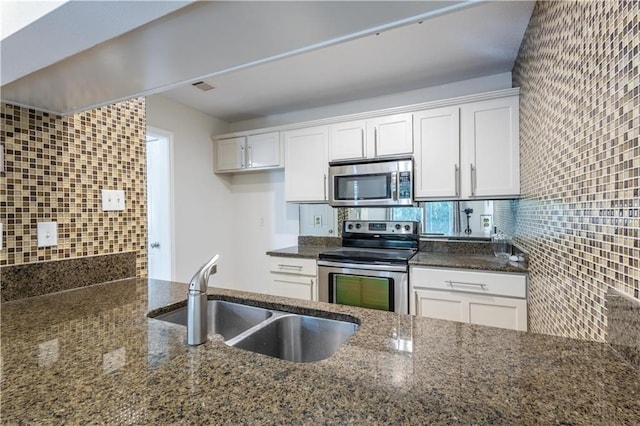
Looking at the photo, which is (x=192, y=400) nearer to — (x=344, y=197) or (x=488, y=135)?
(x=344, y=197)

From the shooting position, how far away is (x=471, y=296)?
207 centimetres

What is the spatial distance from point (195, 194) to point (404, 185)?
221 cm

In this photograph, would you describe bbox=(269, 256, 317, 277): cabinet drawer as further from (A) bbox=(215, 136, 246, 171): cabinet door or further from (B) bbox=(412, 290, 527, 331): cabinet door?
(A) bbox=(215, 136, 246, 171): cabinet door

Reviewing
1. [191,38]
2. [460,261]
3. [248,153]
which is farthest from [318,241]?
[191,38]

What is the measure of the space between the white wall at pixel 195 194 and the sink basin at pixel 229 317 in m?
1.94

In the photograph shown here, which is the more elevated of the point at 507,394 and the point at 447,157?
the point at 447,157

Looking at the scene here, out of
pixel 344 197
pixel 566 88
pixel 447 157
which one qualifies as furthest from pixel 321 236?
pixel 566 88

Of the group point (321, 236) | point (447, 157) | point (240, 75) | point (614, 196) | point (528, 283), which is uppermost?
point (240, 75)

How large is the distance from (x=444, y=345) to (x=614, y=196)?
647 millimetres

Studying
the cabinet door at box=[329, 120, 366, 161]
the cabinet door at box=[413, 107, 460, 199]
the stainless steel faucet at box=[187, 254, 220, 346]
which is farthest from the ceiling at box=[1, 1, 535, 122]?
the cabinet door at box=[329, 120, 366, 161]

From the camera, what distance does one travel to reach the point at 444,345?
2.66ft

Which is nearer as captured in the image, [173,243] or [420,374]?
[420,374]

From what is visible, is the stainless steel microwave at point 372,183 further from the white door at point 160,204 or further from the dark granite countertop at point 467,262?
the white door at point 160,204

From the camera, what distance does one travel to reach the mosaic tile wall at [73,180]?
1240mm
